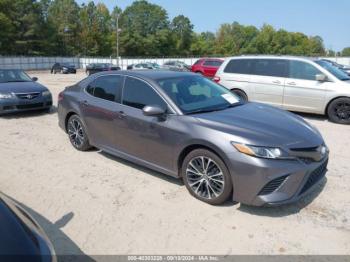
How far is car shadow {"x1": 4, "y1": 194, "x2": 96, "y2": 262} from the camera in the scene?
10.6 ft

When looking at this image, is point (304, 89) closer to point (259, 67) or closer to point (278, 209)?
point (259, 67)

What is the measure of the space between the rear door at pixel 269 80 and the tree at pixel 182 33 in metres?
86.5

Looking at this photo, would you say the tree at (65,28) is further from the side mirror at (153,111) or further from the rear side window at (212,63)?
the side mirror at (153,111)

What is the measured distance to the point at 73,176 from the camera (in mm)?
5125

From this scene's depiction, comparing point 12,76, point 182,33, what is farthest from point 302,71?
point 182,33

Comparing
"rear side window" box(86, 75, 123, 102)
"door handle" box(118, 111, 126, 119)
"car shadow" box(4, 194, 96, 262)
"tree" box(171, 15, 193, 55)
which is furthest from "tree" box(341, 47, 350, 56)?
"car shadow" box(4, 194, 96, 262)

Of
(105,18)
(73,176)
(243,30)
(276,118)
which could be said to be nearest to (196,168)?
(276,118)

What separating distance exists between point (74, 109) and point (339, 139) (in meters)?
5.31

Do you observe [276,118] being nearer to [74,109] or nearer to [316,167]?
[316,167]

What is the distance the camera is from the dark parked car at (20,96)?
364 inches

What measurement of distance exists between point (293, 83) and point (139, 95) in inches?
225

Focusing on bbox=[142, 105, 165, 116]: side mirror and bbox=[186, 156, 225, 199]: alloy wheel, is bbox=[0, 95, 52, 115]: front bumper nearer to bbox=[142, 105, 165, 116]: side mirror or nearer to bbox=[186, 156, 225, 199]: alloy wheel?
bbox=[142, 105, 165, 116]: side mirror

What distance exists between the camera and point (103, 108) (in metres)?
5.41

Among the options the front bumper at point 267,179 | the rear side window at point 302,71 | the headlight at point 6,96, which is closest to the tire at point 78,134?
the front bumper at point 267,179
